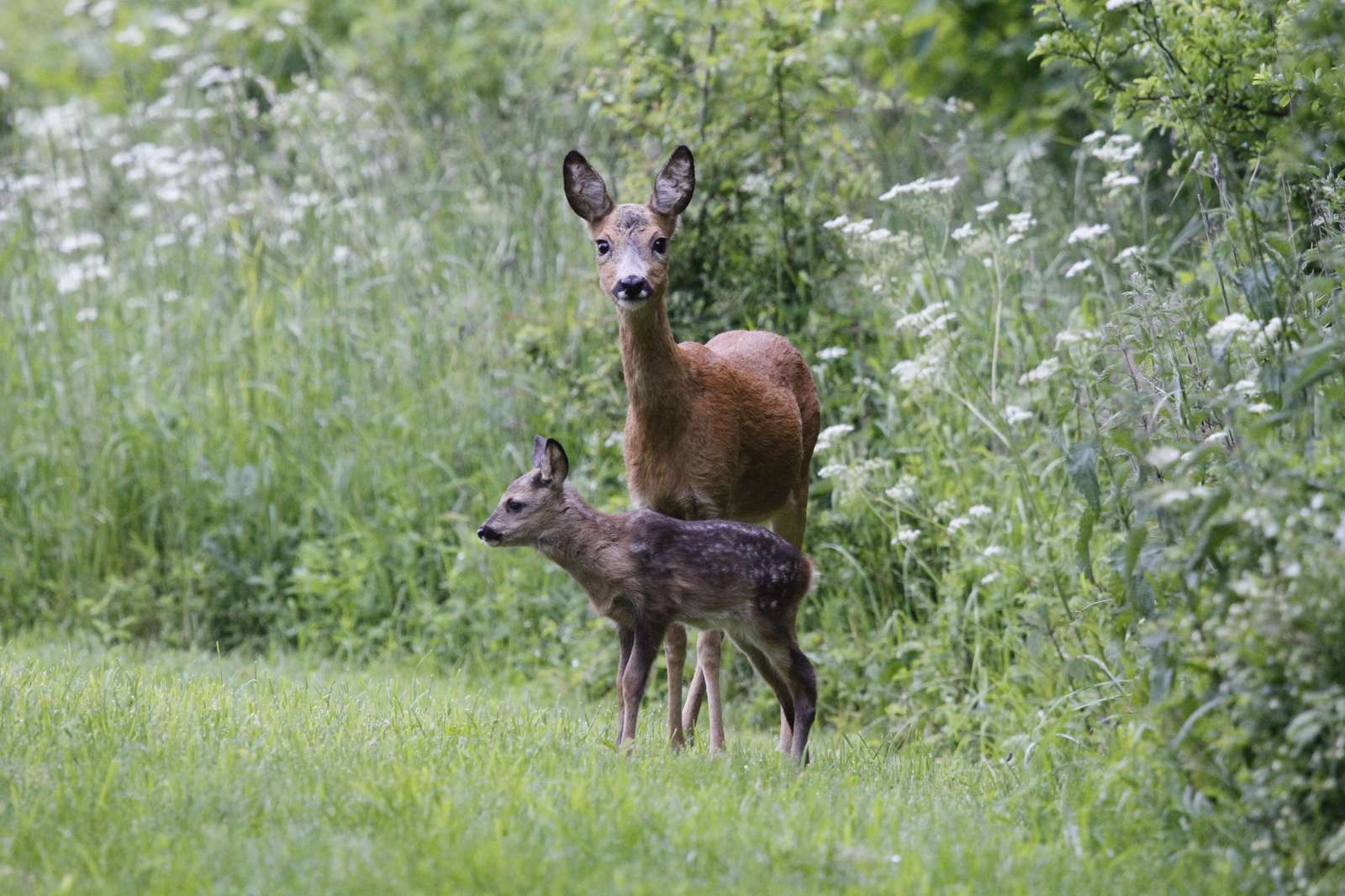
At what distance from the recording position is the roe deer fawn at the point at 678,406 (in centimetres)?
634

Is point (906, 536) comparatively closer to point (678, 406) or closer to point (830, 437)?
point (830, 437)

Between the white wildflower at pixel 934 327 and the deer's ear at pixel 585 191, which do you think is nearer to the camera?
the deer's ear at pixel 585 191

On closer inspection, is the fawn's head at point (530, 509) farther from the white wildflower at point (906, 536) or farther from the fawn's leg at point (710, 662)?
the white wildflower at point (906, 536)

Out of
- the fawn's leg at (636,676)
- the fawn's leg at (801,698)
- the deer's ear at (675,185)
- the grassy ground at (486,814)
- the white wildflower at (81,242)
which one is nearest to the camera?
the grassy ground at (486,814)

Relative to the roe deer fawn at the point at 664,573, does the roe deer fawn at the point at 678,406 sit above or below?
above

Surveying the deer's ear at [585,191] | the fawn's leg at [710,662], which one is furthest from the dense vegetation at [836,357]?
the deer's ear at [585,191]

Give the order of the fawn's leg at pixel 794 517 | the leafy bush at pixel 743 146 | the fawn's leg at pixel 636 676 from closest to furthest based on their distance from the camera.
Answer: the fawn's leg at pixel 636 676, the fawn's leg at pixel 794 517, the leafy bush at pixel 743 146

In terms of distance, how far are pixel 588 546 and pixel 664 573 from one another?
1.08ft

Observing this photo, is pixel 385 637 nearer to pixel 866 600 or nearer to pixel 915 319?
pixel 866 600

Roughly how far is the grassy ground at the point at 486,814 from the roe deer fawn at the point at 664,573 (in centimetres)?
30

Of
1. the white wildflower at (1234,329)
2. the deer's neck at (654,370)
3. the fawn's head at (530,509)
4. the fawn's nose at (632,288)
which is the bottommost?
the fawn's head at (530,509)

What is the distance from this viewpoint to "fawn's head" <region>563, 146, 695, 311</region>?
20.2ft

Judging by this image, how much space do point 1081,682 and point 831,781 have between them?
1.57 metres

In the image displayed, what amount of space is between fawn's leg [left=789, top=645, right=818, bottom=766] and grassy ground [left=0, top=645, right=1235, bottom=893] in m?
0.12
